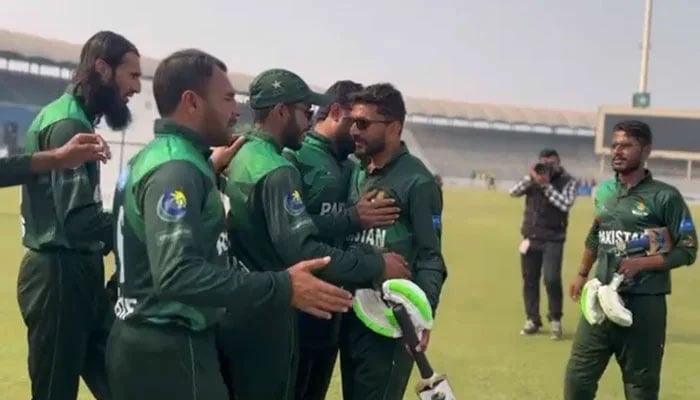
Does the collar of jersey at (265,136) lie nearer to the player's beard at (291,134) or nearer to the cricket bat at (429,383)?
the player's beard at (291,134)

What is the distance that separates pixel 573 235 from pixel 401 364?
64.7ft

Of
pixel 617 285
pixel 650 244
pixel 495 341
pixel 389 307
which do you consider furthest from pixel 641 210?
pixel 495 341

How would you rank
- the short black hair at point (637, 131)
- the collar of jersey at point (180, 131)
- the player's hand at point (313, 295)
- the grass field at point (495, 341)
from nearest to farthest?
the player's hand at point (313, 295) → the collar of jersey at point (180, 131) → the short black hair at point (637, 131) → the grass field at point (495, 341)

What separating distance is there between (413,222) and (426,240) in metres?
0.11

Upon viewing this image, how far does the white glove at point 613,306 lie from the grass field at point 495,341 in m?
1.51

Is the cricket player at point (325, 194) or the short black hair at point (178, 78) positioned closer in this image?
the short black hair at point (178, 78)

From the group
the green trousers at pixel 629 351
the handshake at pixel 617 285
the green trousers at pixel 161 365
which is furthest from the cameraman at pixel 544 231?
the green trousers at pixel 161 365

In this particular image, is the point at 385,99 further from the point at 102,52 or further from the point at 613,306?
the point at 613,306

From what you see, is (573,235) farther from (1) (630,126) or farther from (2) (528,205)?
(1) (630,126)

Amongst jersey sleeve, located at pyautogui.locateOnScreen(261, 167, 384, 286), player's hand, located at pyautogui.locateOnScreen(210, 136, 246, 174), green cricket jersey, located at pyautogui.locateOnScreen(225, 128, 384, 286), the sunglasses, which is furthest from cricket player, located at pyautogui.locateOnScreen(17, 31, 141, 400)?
the sunglasses

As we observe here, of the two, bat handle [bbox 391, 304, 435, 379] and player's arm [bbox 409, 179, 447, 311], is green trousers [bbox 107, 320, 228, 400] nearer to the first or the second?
bat handle [bbox 391, 304, 435, 379]

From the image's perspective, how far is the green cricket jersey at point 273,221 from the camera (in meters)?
3.70

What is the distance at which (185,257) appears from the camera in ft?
9.30

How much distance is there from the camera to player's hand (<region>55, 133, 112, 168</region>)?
3910 millimetres
